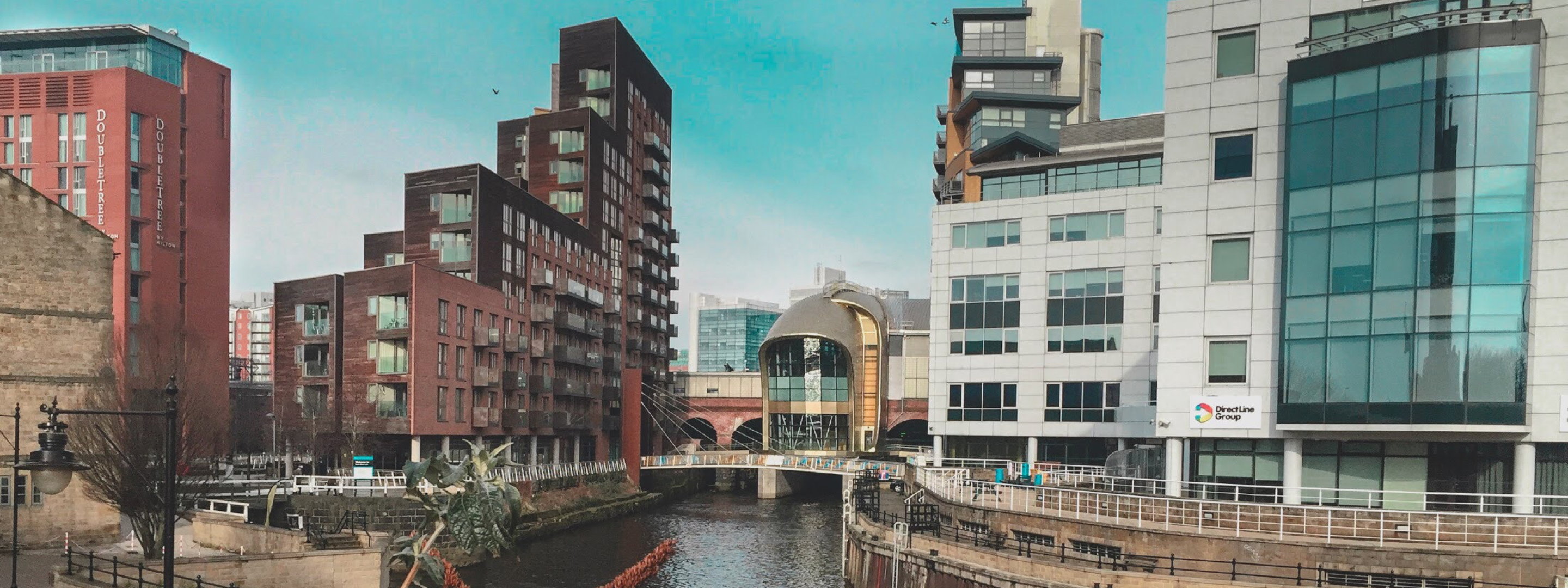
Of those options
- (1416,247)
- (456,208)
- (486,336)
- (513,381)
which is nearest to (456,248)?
(456,208)

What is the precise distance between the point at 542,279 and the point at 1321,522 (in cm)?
6004

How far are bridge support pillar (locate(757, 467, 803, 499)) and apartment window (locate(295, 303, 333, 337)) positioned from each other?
37542 mm

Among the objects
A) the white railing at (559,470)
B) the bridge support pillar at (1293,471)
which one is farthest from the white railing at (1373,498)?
the white railing at (559,470)

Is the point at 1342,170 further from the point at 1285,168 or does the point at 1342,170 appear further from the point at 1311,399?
the point at 1311,399

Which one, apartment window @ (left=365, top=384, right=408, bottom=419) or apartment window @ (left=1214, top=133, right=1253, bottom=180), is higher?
apartment window @ (left=1214, top=133, right=1253, bottom=180)

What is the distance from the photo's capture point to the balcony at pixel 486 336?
228ft

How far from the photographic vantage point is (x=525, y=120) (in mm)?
98688

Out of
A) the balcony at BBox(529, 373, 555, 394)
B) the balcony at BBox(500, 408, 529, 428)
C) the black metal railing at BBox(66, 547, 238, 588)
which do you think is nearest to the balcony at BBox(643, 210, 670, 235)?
the balcony at BBox(529, 373, 555, 394)

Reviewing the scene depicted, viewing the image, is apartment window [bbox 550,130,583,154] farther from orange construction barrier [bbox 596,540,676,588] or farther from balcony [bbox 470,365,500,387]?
orange construction barrier [bbox 596,540,676,588]

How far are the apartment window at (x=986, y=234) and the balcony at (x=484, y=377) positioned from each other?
3122 cm

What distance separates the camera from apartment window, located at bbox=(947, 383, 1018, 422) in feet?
194

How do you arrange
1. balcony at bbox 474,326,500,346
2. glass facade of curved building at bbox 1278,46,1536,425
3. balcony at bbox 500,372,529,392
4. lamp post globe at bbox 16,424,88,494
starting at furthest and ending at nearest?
balcony at bbox 500,372,529,392, balcony at bbox 474,326,500,346, glass facade of curved building at bbox 1278,46,1536,425, lamp post globe at bbox 16,424,88,494

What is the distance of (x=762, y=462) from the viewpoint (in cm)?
8506

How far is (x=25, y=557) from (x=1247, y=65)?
137ft
